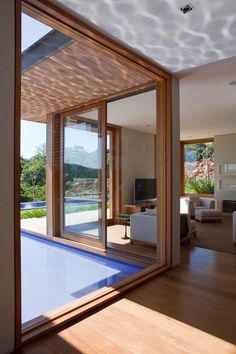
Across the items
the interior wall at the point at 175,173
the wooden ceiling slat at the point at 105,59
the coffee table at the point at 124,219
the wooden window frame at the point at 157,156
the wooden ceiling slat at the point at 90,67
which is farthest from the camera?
the coffee table at the point at 124,219

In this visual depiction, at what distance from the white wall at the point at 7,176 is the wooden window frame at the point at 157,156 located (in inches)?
1.7

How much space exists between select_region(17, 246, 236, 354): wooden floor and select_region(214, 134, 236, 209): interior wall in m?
5.42

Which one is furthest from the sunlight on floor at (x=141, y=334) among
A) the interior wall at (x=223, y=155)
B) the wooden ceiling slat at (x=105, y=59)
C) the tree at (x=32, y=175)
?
the interior wall at (x=223, y=155)

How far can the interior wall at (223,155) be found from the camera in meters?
8.09

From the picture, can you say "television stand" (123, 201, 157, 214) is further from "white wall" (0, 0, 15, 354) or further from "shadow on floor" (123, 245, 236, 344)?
"white wall" (0, 0, 15, 354)

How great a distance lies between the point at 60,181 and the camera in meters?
4.65

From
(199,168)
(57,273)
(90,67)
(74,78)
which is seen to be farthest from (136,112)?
(199,168)

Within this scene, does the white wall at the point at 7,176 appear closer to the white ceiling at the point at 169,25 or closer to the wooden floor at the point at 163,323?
the wooden floor at the point at 163,323

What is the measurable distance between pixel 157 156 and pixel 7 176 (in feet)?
7.44

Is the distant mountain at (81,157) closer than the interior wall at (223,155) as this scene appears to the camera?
Yes

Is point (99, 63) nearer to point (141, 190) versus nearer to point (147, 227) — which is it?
point (147, 227)

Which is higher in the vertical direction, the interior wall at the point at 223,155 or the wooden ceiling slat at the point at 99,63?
the wooden ceiling slat at the point at 99,63

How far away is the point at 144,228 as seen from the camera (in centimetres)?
446

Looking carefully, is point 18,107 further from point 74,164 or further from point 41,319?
point 74,164
